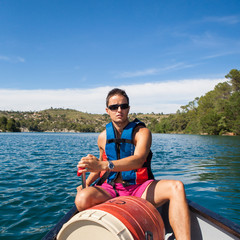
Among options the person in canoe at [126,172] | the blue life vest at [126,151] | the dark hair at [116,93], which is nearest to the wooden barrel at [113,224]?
the person in canoe at [126,172]

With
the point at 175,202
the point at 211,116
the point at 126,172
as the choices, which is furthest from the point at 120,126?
the point at 211,116

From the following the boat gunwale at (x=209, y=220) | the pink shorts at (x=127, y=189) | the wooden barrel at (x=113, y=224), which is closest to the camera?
the wooden barrel at (x=113, y=224)

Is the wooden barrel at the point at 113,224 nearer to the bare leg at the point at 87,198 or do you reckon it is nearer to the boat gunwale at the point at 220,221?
the bare leg at the point at 87,198

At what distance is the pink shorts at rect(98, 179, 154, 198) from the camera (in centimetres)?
296

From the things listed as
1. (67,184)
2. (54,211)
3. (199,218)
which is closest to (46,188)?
(67,184)

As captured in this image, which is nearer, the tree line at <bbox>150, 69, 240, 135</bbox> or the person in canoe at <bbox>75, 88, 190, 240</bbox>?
the person in canoe at <bbox>75, 88, 190, 240</bbox>

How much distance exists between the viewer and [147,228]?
6.97ft

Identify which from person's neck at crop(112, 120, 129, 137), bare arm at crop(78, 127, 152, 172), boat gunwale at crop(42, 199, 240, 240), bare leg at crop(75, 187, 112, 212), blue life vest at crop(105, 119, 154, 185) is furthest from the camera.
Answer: person's neck at crop(112, 120, 129, 137)

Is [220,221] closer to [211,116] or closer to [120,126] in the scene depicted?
[120,126]

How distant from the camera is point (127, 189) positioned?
3.11 meters

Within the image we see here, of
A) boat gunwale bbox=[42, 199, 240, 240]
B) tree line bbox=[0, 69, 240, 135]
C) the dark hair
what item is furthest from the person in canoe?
tree line bbox=[0, 69, 240, 135]

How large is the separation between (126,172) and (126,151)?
0.29 m

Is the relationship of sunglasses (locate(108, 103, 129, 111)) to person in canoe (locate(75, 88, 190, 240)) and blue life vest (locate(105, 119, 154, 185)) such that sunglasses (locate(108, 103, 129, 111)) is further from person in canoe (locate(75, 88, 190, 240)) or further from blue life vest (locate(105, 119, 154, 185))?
blue life vest (locate(105, 119, 154, 185))

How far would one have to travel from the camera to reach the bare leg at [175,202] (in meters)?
2.38
